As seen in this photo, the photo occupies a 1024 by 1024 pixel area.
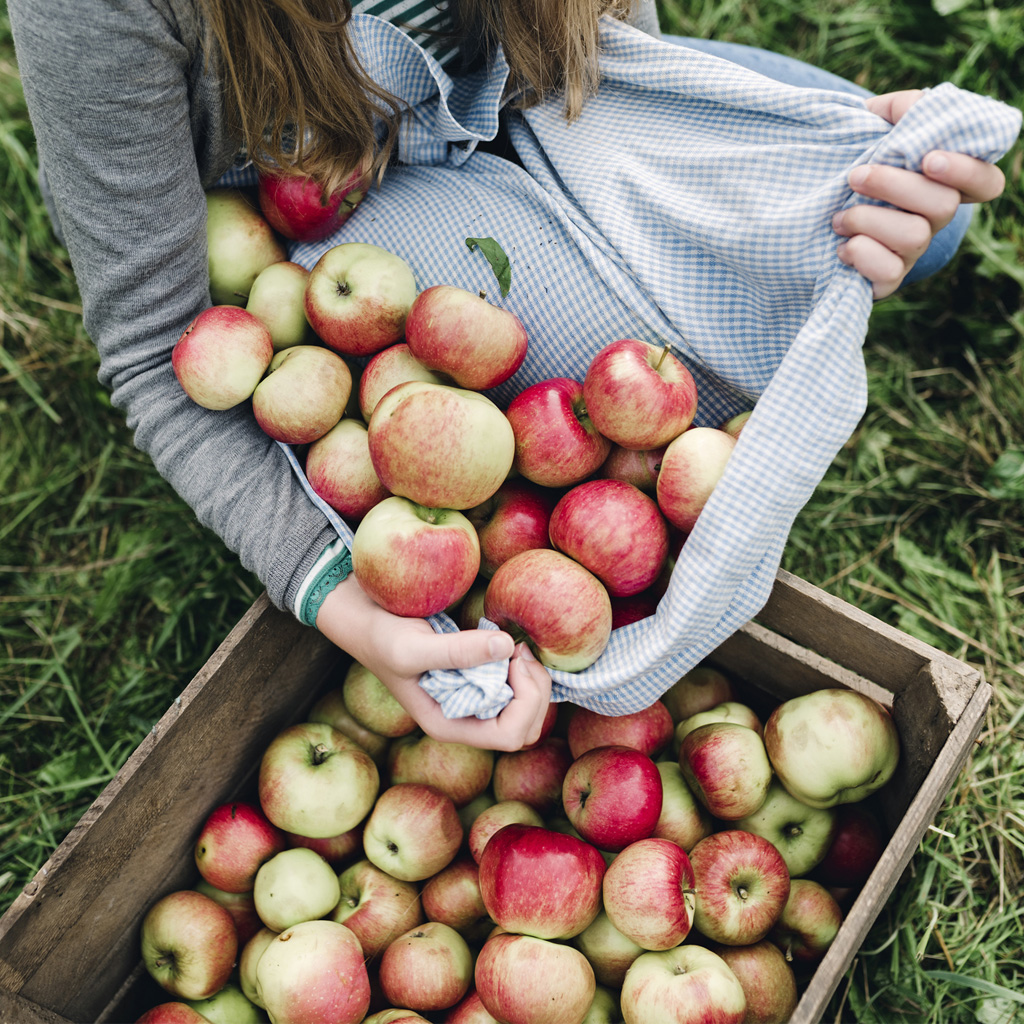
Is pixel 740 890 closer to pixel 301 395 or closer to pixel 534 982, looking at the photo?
pixel 534 982

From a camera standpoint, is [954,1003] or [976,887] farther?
[976,887]

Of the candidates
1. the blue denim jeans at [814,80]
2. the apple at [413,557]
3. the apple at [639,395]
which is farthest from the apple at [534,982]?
the blue denim jeans at [814,80]

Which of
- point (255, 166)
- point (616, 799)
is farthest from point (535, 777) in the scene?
point (255, 166)

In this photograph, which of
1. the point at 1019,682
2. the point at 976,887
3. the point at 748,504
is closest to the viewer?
the point at 748,504

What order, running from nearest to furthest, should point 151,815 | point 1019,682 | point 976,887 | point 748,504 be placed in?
1. point 748,504
2. point 151,815
3. point 976,887
4. point 1019,682

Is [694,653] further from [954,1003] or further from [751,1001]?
[954,1003]

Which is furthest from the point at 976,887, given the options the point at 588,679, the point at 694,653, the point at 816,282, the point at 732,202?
the point at 732,202

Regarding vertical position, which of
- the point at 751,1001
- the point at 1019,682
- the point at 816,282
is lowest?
the point at 1019,682

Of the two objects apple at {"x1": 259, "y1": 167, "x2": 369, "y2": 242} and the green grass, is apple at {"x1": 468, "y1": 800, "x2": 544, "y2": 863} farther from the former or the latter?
apple at {"x1": 259, "y1": 167, "x2": 369, "y2": 242}

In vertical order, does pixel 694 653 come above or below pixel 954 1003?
above

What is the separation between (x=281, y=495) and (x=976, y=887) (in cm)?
163

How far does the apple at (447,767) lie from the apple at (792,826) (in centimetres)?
47

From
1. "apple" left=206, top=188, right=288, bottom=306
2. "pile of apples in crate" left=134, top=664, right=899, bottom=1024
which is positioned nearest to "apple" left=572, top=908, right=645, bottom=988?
"pile of apples in crate" left=134, top=664, right=899, bottom=1024

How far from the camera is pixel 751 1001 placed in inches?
50.0
